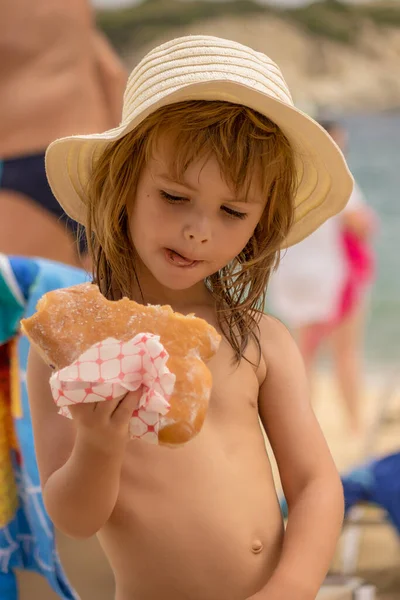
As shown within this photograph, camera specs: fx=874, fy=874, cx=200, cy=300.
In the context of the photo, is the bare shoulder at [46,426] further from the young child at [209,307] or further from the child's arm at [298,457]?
the child's arm at [298,457]

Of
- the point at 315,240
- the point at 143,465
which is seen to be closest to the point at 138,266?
the point at 143,465

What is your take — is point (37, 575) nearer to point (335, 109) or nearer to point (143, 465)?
point (143, 465)

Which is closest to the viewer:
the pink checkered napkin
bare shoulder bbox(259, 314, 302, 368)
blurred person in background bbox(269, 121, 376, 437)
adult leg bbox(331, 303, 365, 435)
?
the pink checkered napkin

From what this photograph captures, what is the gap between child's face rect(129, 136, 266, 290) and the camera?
71 centimetres

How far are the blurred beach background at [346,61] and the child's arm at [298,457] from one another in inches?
148

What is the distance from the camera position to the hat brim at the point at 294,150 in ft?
2.32

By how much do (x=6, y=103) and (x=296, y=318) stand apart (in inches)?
54.3

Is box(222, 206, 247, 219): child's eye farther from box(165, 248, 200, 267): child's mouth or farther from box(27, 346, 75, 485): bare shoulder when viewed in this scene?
box(27, 346, 75, 485): bare shoulder

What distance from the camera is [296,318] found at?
124 inches

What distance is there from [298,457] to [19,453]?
377 mm

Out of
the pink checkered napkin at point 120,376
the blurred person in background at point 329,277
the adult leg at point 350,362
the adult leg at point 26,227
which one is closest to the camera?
the pink checkered napkin at point 120,376

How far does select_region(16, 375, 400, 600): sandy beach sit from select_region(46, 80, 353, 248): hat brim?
1.46 ft

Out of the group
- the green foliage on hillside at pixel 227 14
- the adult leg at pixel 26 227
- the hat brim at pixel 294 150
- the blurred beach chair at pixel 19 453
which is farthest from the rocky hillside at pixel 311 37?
the hat brim at pixel 294 150

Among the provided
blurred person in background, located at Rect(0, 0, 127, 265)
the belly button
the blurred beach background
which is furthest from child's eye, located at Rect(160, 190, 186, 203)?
the blurred beach background
